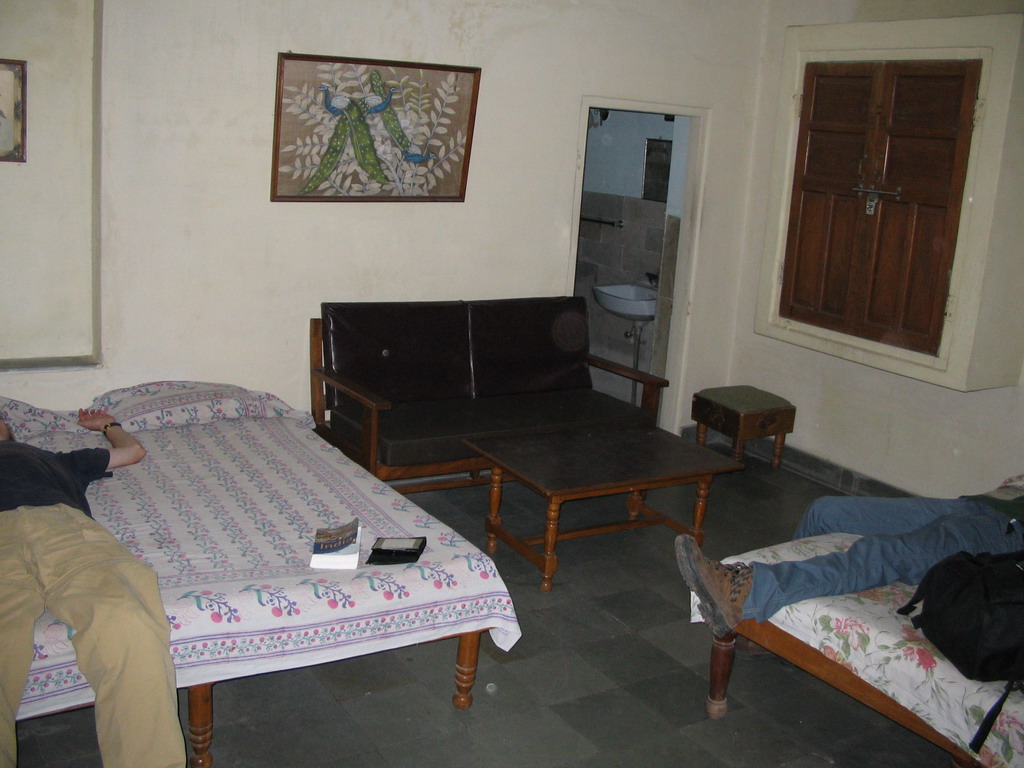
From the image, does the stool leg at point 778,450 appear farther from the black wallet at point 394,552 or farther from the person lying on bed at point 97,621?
the person lying on bed at point 97,621

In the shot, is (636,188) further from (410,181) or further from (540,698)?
(540,698)

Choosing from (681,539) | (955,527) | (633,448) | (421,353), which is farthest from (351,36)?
(955,527)

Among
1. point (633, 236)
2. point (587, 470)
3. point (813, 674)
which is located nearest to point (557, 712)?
point (813, 674)

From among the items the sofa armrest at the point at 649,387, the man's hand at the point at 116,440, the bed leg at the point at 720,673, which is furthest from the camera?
the sofa armrest at the point at 649,387

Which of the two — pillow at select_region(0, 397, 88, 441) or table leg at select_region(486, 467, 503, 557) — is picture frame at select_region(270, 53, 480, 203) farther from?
table leg at select_region(486, 467, 503, 557)

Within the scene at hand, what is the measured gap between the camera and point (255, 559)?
303 centimetres

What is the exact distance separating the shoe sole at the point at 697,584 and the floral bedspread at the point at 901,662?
164mm

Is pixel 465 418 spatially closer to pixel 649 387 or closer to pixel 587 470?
pixel 587 470

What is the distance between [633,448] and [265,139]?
2.21 metres

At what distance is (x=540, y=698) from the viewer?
3.22 m

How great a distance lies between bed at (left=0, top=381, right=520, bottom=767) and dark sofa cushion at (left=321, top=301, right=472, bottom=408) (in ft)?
2.09

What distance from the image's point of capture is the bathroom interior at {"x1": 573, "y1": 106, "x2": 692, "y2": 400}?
5.93 metres

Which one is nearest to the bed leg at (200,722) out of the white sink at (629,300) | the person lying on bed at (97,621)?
the person lying on bed at (97,621)

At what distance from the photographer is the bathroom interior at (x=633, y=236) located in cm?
593
